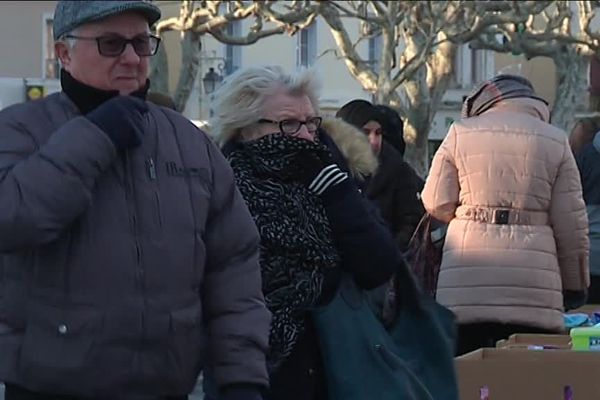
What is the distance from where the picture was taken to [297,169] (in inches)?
167

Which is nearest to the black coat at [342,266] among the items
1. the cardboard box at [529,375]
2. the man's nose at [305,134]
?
the man's nose at [305,134]

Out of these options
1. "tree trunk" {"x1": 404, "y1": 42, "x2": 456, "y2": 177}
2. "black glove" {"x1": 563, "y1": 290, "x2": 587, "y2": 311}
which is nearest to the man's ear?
"black glove" {"x1": 563, "y1": 290, "x2": 587, "y2": 311}

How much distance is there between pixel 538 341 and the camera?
5707 millimetres

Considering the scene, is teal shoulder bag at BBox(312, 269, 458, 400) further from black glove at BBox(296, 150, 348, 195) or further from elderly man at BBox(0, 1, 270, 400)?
elderly man at BBox(0, 1, 270, 400)

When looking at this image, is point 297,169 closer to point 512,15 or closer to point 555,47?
point 512,15

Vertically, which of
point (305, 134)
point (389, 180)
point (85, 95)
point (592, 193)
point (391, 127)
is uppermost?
point (85, 95)

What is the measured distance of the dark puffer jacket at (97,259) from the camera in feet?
10.1

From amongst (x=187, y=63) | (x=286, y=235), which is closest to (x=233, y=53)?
(x=187, y=63)

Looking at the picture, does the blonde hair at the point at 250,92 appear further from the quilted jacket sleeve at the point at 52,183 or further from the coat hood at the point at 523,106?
the coat hood at the point at 523,106

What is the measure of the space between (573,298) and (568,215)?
52cm

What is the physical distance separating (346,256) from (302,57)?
4302 centimetres

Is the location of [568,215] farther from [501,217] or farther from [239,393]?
[239,393]

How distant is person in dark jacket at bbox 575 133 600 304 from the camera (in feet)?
26.3

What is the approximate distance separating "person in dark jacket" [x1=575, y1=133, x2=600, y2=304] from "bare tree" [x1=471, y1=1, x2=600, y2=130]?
22.8 m
